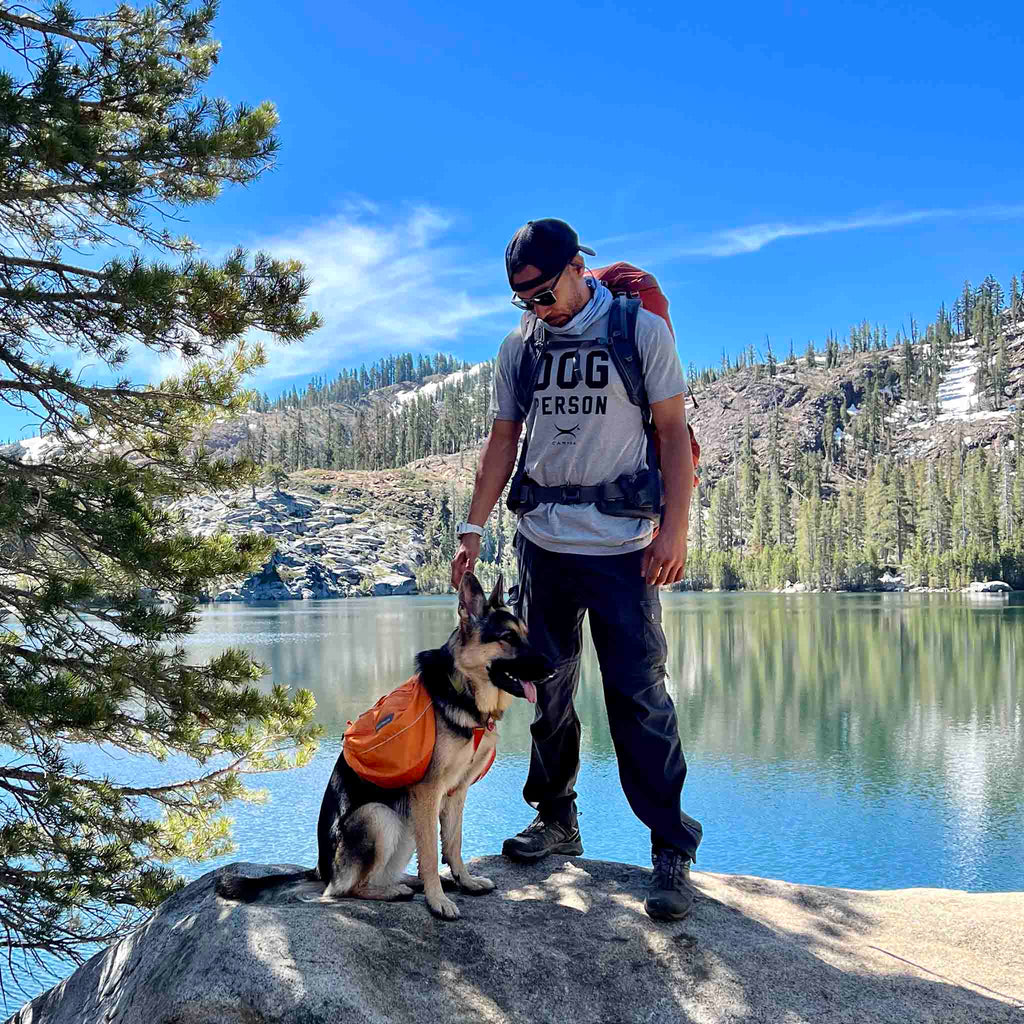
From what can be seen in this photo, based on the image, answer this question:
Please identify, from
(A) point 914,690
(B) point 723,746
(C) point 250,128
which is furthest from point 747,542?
(C) point 250,128

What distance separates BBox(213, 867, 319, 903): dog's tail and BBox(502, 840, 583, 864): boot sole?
1.01 meters

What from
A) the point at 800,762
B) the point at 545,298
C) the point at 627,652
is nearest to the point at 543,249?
the point at 545,298

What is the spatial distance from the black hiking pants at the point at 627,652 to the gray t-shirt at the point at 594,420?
107mm

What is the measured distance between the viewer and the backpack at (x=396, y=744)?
3.59 metres

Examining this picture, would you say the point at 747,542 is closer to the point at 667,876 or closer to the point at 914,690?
the point at 914,690

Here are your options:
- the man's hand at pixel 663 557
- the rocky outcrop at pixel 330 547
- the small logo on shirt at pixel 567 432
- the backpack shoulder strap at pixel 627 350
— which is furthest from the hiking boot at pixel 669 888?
the rocky outcrop at pixel 330 547

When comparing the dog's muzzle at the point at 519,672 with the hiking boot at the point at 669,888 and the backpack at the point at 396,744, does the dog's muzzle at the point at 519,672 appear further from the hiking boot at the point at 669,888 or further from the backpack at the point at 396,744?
the hiking boot at the point at 669,888

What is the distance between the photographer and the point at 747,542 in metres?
141

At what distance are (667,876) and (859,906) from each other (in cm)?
119

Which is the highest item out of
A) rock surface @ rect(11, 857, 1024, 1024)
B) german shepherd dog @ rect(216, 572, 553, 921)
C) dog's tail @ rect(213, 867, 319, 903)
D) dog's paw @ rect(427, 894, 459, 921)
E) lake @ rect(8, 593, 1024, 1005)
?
german shepherd dog @ rect(216, 572, 553, 921)

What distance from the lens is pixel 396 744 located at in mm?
3590

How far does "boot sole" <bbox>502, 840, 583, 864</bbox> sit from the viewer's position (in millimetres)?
4496

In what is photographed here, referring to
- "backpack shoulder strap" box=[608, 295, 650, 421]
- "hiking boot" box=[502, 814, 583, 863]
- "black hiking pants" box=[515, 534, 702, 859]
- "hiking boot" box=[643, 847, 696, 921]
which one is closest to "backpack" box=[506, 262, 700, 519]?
"backpack shoulder strap" box=[608, 295, 650, 421]

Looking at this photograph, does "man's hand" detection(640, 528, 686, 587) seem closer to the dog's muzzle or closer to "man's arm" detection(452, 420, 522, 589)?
the dog's muzzle
